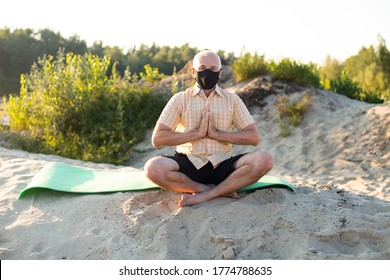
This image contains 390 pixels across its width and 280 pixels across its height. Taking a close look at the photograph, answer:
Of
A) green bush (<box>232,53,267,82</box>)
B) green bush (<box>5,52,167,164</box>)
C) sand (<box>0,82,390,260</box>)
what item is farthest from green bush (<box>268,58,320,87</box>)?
Answer: sand (<box>0,82,390,260</box>)

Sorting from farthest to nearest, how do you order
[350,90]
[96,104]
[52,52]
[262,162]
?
1. [52,52]
2. [350,90]
3. [96,104]
4. [262,162]

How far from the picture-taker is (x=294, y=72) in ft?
34.1

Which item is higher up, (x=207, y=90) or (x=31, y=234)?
(x=207, y=90)

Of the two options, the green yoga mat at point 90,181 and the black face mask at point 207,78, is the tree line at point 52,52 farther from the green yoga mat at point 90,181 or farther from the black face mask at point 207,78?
the black face mask at point 207,78

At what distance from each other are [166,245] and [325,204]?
1.60 m

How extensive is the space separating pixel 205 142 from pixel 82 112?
18.2ft

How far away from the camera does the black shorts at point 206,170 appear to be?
15.4 feet

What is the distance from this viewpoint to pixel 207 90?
15.6 ft

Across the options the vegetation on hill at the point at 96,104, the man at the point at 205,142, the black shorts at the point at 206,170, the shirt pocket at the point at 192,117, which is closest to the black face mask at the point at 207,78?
the man at the point at 205,142

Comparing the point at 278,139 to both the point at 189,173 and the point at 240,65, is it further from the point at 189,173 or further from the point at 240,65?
the point at 189,173

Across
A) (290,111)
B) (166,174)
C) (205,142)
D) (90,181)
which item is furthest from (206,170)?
(290,111)

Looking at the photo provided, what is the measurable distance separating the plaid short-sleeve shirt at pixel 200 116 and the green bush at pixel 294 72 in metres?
5.85

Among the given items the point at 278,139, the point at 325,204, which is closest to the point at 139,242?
the point at 325,204

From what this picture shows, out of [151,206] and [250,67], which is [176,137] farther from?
[250,67]
